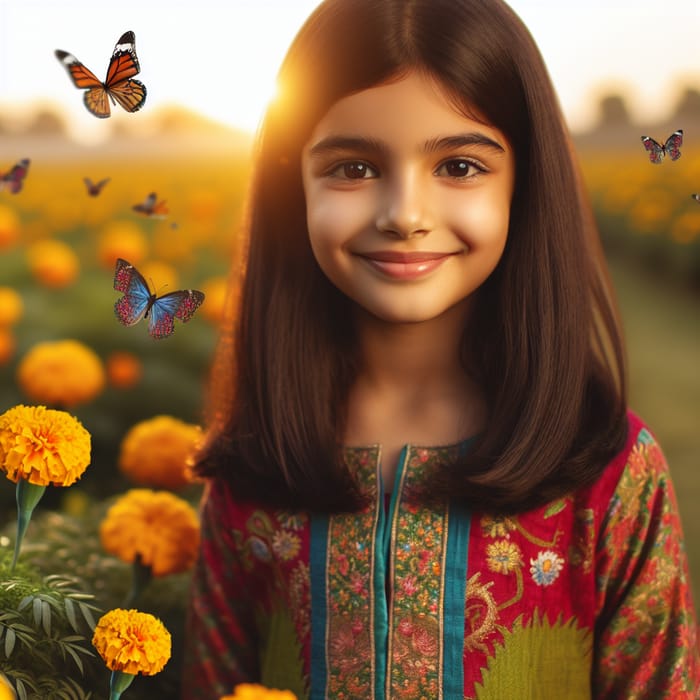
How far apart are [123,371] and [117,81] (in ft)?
7.06

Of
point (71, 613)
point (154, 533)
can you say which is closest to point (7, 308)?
point (154, 533)

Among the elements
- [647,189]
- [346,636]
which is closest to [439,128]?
[346,636]

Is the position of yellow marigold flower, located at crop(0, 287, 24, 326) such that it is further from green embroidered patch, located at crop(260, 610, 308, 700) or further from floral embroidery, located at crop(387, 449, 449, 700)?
floral embroidery, located at crop(387, 449, 449, 700)

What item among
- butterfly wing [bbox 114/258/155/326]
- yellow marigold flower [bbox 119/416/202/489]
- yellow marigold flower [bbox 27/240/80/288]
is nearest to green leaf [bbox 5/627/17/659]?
butterfly wing [bbox 114/258/155/326]

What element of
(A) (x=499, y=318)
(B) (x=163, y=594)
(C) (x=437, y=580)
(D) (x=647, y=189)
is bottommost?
(B) (x=163, y=594)

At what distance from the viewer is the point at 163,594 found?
5.73 ft

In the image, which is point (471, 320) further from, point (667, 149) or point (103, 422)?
point (103, 422)

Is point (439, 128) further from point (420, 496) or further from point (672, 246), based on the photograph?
point (672, 246)

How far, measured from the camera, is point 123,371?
9.76 feet

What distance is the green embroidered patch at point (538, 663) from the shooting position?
4.43 ft

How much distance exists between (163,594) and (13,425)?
82 centimetres

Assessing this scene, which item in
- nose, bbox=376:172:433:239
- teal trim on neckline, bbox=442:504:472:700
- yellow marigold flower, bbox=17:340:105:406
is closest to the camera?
nose, bbox=376:172:433:239

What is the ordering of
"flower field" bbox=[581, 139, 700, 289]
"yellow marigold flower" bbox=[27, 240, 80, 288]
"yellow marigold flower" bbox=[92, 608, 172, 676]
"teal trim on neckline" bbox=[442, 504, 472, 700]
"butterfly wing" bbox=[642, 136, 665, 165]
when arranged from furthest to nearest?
"flower field" bbox=[581, 139, 700, 289]
"yellow marigold flower" bbox=[27, 240, 80, 288]
"teal trim on neckline" bbox=[442, 504, 472, 700]
"yellow marigold flower" bbox=[92, 608, 172, 676]
"butterfly wing" bbox=[642, 136, 665, 165]

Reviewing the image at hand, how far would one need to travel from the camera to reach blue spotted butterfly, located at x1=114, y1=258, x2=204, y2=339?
918mm
